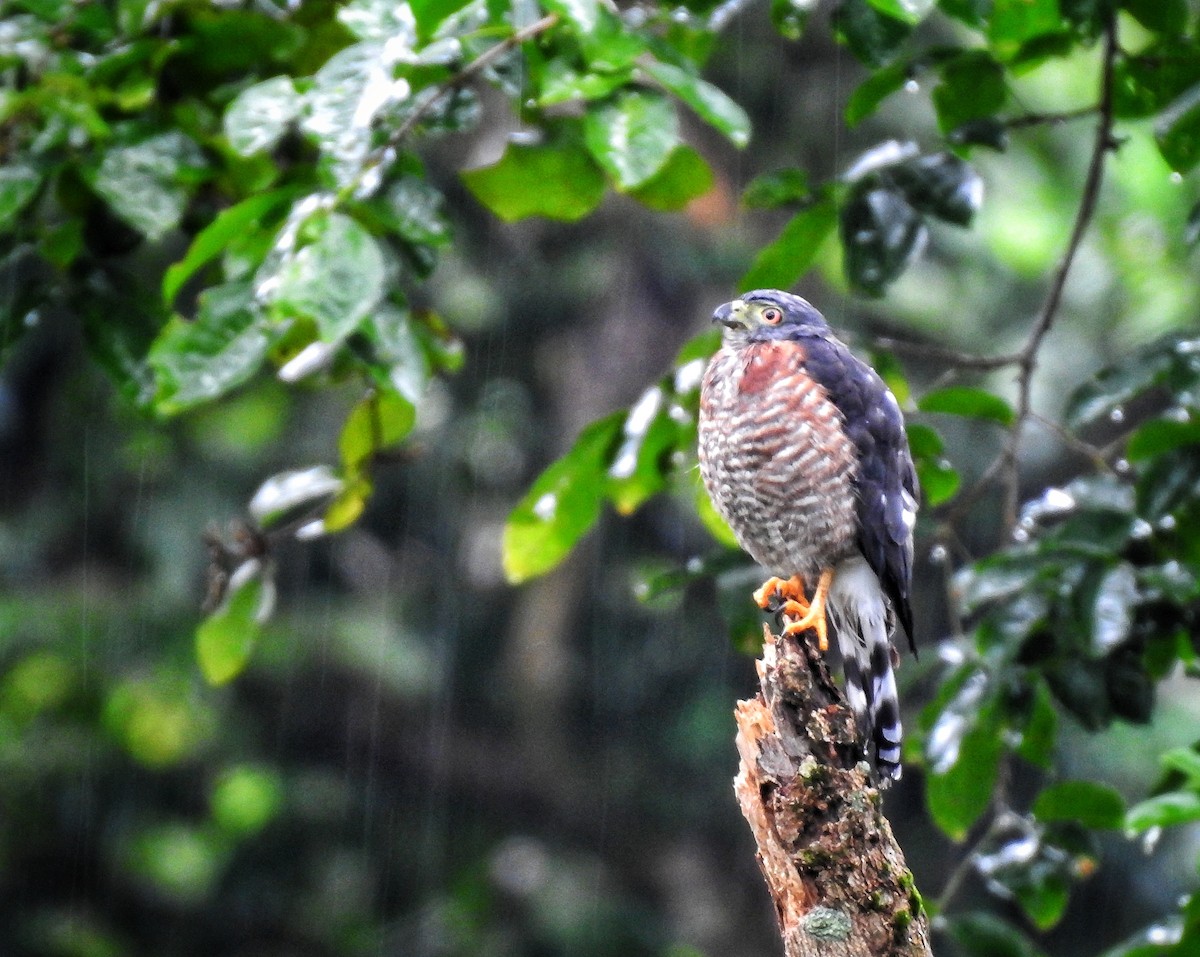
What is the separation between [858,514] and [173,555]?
3.35 meters

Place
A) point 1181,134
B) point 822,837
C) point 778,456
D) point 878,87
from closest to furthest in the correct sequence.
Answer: point 822,837 < point 1181,134 < point 878,87 < point 778,456

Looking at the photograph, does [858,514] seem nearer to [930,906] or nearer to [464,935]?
→ [930,906]

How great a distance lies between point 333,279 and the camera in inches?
92.4

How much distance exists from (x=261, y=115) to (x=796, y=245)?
1097 mm

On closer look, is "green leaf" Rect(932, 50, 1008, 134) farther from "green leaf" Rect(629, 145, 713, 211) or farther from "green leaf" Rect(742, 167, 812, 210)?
"green leaf" Rect(629, 145, 713, 211)

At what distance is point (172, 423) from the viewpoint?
230 inches

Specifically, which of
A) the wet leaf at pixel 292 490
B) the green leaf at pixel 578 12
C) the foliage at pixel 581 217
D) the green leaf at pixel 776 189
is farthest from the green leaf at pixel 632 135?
the wet leaf at pixel 292 490

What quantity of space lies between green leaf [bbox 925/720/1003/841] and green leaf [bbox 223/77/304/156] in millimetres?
1863

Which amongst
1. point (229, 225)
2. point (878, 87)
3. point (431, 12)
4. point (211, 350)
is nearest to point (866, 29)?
point (878, 87)

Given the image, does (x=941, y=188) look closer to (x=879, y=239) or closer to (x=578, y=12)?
(x=879, y=239)

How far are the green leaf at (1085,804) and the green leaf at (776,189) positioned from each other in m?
1.40

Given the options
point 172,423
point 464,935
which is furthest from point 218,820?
point 172,423

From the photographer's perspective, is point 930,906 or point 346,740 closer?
point 930,906

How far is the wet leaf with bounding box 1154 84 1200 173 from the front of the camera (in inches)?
112
